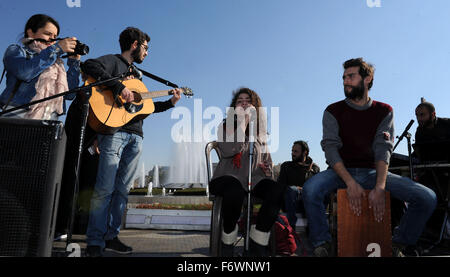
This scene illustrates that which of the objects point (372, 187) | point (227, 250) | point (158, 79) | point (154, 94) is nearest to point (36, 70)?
point (154, 94)

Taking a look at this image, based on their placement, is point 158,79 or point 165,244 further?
point 158,79

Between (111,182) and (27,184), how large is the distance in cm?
105

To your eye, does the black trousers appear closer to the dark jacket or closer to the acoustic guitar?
the acoustic guitar

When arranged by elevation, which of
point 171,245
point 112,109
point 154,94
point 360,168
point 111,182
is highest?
point 154,94

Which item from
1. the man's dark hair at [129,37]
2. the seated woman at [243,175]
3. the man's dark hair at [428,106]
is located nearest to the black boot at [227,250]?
the seated woman at [243,175]

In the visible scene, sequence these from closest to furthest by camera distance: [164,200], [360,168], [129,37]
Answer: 1. [360,168]
2. [129,37]
3. [164,200]

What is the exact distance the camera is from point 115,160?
2678 mm

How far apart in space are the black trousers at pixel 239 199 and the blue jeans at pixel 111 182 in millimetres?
913

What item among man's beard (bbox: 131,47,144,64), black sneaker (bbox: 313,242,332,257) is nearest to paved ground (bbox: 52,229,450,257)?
black sneaker (bbox: 313,242,332,257)

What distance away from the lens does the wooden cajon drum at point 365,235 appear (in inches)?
85.6

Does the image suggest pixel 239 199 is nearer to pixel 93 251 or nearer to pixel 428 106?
pixel 93 251

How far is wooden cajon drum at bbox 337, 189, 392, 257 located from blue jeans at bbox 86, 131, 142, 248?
1934mm

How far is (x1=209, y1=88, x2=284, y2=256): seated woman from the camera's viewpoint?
2.36 metres
